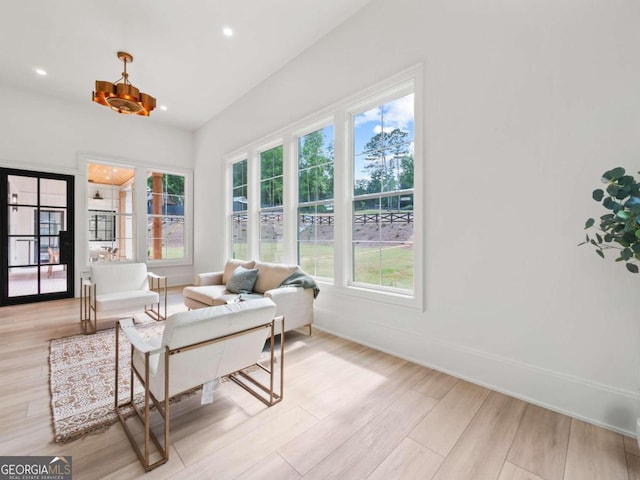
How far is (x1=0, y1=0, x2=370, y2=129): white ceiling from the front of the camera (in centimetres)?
322

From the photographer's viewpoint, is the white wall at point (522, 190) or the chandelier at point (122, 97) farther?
the chandelier at point (122, 97)

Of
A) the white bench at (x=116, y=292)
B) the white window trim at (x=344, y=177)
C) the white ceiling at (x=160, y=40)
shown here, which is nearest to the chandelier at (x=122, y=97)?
the white ceiling at (x=160, y=40)

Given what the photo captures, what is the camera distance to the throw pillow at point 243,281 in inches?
150

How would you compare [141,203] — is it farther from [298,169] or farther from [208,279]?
[298,169]

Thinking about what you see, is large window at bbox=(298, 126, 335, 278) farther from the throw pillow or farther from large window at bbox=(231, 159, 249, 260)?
large window at bbox=(231, 159, 249, 260)

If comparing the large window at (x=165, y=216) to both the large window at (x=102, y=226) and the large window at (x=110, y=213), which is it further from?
the large window at (x=102, y=226)

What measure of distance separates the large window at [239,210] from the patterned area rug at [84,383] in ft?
7.50

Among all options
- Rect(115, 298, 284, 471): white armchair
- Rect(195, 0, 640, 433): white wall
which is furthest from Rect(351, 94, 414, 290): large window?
Rect(115, 298, 284, 471): white armchair

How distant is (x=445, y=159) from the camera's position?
2.58 metres

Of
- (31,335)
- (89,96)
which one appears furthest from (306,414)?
(89,96)

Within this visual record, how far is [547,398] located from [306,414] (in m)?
1.72

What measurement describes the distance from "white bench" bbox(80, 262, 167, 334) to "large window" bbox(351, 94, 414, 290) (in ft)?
8.55

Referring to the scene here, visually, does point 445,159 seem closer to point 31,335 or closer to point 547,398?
point 547,398

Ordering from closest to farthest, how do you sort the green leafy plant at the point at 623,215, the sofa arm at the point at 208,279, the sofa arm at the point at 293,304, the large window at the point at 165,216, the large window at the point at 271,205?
the green leafy plant at the point at 623,215 → the sofa arm at the point at 293,304 → the sofa arm at the point at 208,279 → the large window at the point at 271,205 → the large window at the point at 165,216
